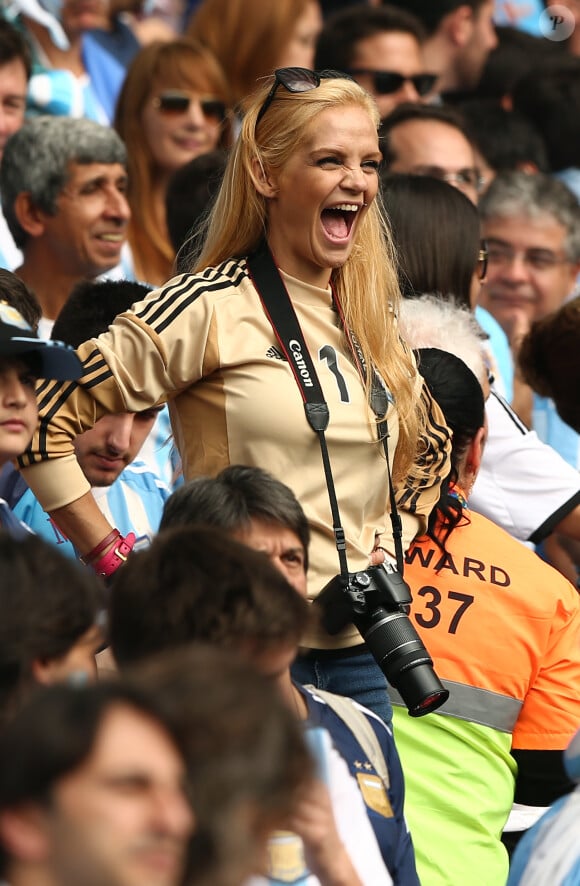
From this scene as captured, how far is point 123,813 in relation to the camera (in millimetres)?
1451

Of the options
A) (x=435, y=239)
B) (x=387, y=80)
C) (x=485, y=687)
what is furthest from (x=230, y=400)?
(x=387, y=80)

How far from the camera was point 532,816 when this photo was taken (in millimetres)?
3730

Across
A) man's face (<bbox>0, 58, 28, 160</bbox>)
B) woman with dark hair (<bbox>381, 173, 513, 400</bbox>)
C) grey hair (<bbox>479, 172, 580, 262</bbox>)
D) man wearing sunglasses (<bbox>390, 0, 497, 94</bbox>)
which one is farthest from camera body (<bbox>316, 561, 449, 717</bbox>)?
man wearing sunglasses (<bbox>390, 0, 497, 94</bbox>)

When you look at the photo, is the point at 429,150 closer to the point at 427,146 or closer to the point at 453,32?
the point at 427,146

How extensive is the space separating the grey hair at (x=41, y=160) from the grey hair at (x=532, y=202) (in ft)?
6.06

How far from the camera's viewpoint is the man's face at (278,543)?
2.75 metres

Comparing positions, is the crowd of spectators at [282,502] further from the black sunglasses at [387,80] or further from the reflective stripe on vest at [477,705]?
the black sunglasses at [387,80]

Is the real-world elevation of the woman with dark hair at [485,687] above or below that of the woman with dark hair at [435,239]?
below

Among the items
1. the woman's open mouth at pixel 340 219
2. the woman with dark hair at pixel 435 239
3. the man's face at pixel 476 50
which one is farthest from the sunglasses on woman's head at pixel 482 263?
the man's face at pixel 476 50

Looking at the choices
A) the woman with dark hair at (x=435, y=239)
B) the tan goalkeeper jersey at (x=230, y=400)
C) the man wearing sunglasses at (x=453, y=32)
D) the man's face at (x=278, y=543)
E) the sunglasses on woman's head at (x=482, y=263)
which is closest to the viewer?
the man's face at (x=278, y=543)

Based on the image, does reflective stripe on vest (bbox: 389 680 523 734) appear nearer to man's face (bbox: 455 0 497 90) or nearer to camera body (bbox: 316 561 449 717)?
camera body (bbox: 316 561 449 717)

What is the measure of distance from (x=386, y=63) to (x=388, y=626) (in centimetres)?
422

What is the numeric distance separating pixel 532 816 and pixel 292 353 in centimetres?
131

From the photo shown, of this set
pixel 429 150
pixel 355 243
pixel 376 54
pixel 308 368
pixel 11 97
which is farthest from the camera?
pixel 376 54
